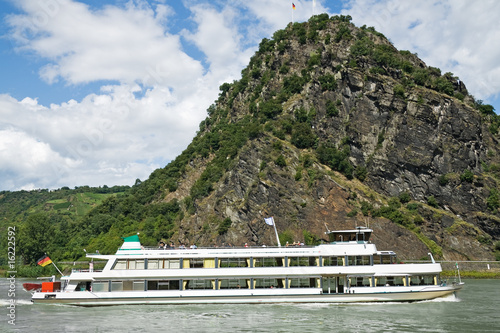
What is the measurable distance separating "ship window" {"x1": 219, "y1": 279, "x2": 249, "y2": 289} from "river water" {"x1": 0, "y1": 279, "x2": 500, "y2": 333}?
171cm

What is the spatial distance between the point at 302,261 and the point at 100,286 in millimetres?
17203

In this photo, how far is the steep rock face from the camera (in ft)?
276

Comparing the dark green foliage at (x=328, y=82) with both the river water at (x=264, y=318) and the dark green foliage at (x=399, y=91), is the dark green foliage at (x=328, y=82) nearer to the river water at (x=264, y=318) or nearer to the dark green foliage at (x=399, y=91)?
the dark green foliage at (x=399, y=91)

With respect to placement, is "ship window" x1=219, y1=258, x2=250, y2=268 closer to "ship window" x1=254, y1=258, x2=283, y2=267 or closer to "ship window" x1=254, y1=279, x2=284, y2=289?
"ship window" x1=254, y1=258, x2=283, y2=267

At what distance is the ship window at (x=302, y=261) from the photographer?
37.7 metres

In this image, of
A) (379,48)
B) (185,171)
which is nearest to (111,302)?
(185,171)

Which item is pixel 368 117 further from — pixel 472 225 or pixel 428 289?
pixel 428 289

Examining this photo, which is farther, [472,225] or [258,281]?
[472,225]

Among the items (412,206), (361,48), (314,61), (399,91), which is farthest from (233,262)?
(314,61)

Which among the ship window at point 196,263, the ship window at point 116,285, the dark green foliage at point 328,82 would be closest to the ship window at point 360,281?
the ship window at point 196,263

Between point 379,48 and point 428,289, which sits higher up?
point 379,48

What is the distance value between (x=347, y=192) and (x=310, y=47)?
50845 mm

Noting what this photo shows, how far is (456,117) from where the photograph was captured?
99.3 meters

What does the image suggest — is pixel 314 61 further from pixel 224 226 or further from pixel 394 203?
pixel 224 226
